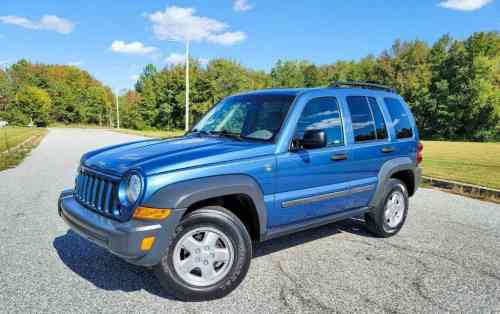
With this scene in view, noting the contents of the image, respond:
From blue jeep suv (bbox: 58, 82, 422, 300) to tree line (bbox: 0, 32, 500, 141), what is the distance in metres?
31.4

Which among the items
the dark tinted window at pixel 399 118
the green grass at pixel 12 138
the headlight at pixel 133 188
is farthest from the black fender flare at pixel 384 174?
the green grass at pixel 12 138

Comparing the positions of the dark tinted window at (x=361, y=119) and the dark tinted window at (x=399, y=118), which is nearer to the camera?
the dark tinted window at (x=361, y=119)

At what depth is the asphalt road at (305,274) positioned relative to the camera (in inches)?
129

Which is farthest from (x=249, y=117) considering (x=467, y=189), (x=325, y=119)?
(x=467, y=189)

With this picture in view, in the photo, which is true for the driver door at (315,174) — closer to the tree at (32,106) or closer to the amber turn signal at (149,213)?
the amber turn signal at (149,213)

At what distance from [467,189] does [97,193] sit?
809cm

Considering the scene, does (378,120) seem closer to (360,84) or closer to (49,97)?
(360,84)

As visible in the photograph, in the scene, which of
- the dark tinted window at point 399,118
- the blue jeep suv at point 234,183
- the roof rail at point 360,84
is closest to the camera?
the blue jeep suv at point 234,183

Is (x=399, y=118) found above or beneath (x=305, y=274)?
above

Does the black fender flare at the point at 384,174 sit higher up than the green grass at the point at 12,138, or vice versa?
the black fender flare at the point at 384,174

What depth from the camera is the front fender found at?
305 centimetres

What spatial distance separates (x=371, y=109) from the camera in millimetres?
4867

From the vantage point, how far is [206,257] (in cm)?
339

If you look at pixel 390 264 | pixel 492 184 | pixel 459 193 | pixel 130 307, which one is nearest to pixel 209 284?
pixel 130 307
